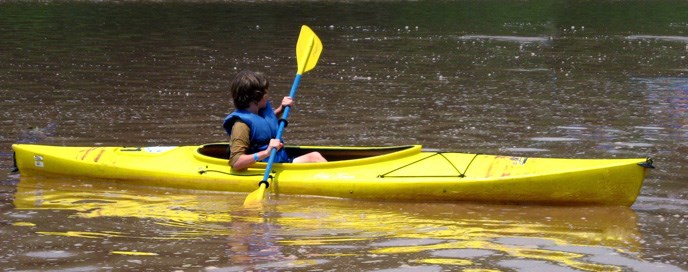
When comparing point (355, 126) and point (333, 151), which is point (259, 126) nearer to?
point (333, 151)

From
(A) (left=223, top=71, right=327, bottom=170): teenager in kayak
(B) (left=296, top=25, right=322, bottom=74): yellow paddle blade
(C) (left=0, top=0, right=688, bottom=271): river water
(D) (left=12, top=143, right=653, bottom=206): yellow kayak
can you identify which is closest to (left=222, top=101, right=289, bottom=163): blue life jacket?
(A) (left=223, top=71, right=327, bottom=170): teenager in kayak

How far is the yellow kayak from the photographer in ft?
21.8

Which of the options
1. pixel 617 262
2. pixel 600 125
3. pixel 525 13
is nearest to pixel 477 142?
pixel 600 125

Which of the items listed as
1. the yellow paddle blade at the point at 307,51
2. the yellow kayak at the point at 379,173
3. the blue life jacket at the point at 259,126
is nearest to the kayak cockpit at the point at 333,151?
the yellow kayak at the point at 379,173

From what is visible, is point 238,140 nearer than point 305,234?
No

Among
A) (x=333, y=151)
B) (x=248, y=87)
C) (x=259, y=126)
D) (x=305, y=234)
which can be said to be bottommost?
(x=305, y=234)

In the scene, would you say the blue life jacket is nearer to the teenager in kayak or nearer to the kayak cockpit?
the teenager in kayak

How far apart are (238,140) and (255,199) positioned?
0.46 metres

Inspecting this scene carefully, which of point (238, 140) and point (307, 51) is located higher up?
point (307, 51)

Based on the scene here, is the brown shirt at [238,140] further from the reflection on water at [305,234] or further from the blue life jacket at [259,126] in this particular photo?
the reflection on water at [305,234]

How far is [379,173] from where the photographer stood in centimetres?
708

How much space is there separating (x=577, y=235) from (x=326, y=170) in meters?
1.77

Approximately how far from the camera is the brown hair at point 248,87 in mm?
7137

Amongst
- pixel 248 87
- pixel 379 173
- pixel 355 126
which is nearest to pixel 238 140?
pixel 248 87
